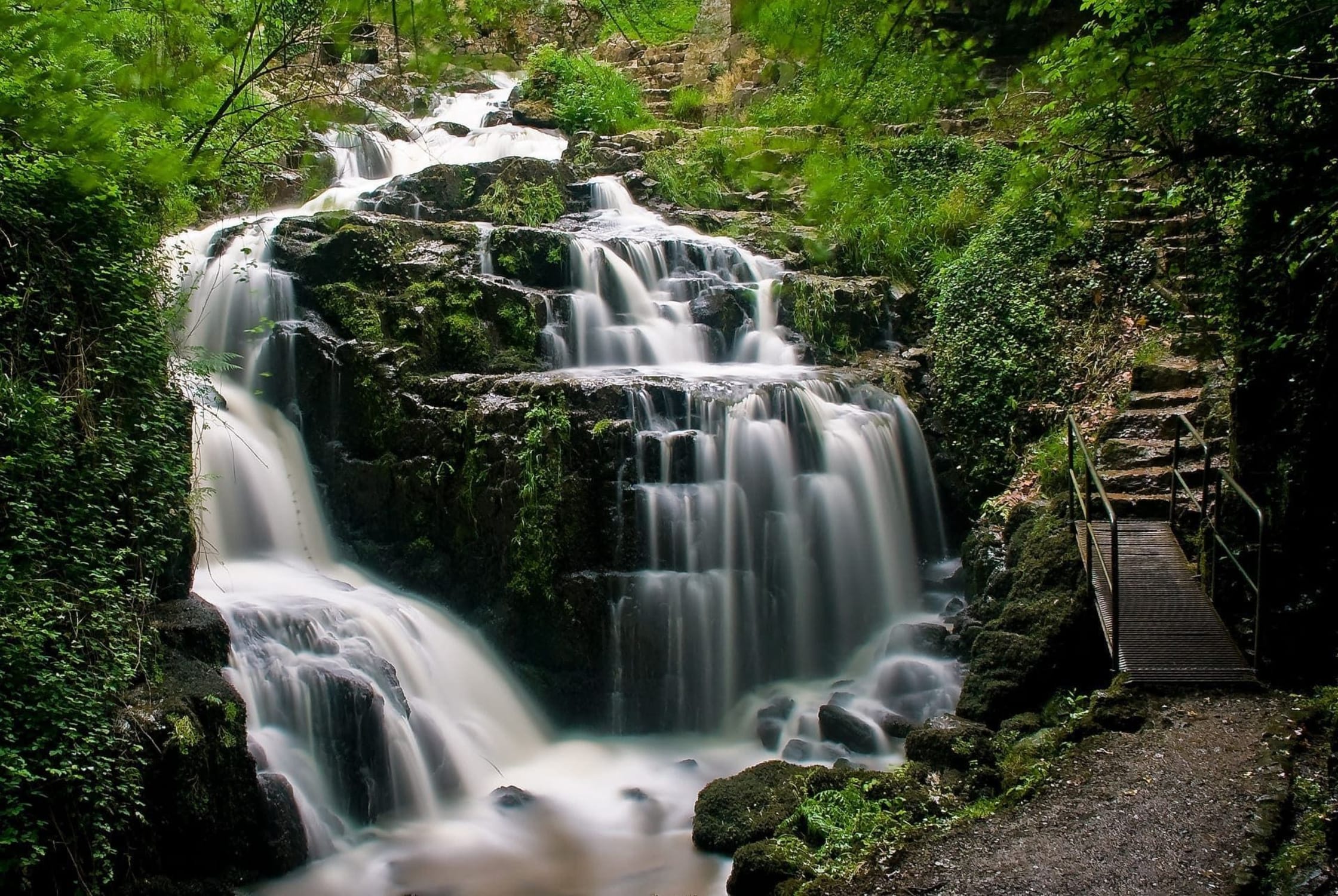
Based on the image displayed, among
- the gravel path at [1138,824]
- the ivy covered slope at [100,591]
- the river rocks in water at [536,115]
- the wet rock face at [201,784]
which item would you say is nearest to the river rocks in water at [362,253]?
the ivy covered slope at [100,591]

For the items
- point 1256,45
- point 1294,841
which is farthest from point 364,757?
point 1256,45

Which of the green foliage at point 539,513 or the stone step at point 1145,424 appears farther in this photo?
the green foliage at point 539,513

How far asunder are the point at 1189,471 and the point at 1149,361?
2.33 meters

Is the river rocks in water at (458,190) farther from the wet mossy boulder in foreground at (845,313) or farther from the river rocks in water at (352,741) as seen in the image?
the river rocks in water at (352,741)

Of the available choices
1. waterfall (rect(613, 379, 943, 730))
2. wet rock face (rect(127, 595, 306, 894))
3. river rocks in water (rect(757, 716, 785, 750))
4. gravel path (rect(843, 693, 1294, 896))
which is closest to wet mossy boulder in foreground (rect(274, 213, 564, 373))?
waterfall (rect(613, 379, 943, 730))

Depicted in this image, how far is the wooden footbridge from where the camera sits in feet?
18.0

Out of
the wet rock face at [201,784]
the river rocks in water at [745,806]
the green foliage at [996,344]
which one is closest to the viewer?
the wet rock face at [201,784]

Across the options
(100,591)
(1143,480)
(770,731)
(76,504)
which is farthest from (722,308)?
(100,591)

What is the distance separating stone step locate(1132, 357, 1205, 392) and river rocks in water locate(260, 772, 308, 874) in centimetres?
837

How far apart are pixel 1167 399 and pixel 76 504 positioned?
9.02 metres

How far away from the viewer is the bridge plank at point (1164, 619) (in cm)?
549

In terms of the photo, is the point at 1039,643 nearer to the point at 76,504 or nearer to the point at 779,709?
the point at 779,709

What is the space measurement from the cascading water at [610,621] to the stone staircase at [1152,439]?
95.9 inches

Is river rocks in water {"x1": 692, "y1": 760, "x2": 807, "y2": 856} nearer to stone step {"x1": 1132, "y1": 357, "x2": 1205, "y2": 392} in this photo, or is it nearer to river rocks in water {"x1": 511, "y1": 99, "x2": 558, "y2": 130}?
stone step {"x1": 1132, "y1": 357, "x2": 1205, "y2": 392}
